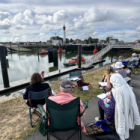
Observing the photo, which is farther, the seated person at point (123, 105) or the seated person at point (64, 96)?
the seated person at point (123, 105)

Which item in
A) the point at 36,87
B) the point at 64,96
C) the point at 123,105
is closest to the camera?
the point at 64,96

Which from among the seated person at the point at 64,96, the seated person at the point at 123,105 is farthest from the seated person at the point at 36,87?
the seated person at the point at 123,105

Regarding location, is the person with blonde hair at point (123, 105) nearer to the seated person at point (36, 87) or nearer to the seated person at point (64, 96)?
the seated person at point (64, 96)

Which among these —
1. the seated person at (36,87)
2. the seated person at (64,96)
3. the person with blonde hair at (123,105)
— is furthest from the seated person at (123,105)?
the seated person at (36,87)

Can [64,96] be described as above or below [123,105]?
above

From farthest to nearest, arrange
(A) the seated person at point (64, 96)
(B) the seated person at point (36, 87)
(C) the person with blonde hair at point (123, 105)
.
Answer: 1. (B) the seated person at point (36, 87)
2. (C) the person with blonde hair at point (123, 105)
3. (A) the seated person at point (64, 96)

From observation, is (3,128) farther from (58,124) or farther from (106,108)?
(106,108)

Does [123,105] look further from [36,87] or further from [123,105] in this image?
[36,87]

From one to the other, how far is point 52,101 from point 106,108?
127 cm

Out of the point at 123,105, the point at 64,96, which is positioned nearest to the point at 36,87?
the point at 64,96

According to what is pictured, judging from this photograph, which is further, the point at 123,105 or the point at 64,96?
the point at 123,105

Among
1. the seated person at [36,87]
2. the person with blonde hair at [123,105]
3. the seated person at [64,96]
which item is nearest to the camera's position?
the seated person at [64,96]

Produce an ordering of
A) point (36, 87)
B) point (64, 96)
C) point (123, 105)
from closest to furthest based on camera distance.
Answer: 1. point (64, 96)
2. point (123, 105)
3. point (36, 87)

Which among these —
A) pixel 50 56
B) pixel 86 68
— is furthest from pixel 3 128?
pixel 50 56
